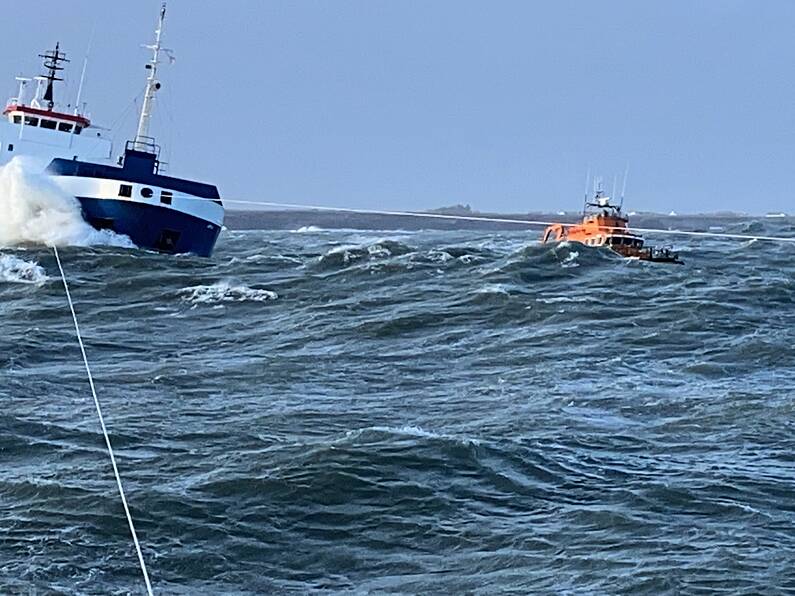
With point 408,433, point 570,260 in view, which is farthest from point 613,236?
point 408,433

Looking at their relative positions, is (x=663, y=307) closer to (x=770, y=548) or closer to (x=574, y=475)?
(x=574, y=475)

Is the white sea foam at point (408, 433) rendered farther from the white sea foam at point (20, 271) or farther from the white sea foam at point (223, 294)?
the white sea foam at point (20, 271)

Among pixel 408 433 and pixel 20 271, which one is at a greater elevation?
pixel 408 433

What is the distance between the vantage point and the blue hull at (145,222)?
134ft

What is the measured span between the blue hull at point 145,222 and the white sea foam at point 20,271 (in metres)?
3.48

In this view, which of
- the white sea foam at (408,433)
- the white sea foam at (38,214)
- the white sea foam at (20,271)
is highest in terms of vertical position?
the white sea foam at (38,214)

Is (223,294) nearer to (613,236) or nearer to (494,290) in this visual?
(494,290)

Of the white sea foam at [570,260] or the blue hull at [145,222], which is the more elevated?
the white sea foam at [570,260]

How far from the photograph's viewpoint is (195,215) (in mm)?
42219

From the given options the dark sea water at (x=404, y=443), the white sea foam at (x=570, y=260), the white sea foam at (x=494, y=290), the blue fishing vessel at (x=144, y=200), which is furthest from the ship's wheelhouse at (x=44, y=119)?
the white sea foam at (x=494, y=290)

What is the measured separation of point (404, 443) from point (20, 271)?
909 inches

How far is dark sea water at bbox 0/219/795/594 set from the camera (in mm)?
11727

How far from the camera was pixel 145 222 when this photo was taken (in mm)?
40781

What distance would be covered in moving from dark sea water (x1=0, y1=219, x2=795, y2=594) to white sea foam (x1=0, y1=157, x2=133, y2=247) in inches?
385
